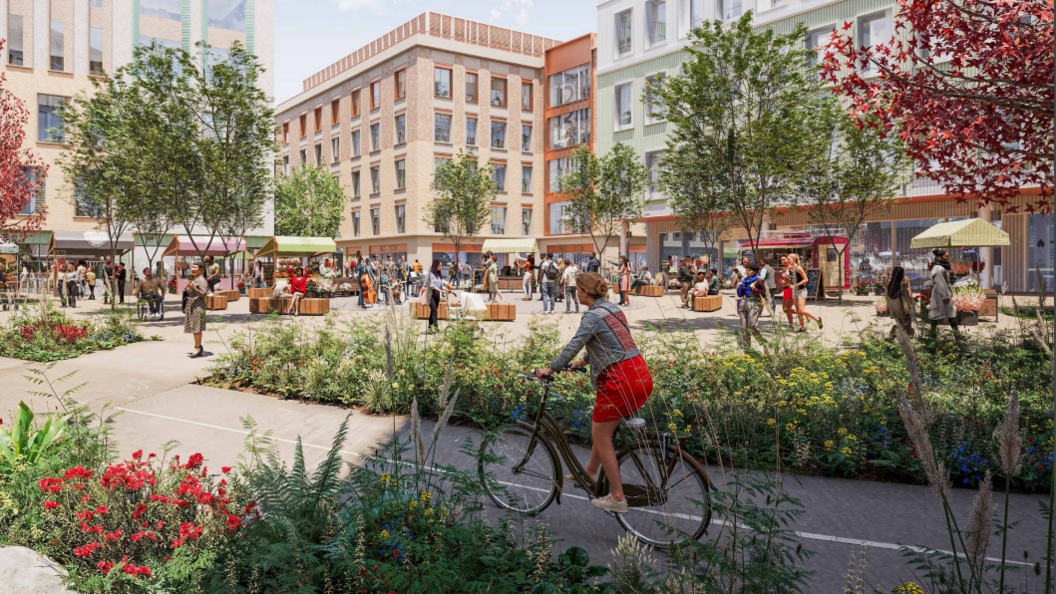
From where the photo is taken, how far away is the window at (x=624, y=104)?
123ft

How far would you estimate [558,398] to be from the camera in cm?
688

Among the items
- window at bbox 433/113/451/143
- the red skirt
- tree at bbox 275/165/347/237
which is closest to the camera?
the red skirt

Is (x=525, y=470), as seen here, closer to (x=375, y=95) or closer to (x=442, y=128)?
(x=442, y=128)

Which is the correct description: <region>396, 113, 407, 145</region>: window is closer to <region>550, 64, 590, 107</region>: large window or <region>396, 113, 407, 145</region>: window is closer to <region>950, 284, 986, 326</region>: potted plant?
<region>550, 64, 590, 107</region>: large window

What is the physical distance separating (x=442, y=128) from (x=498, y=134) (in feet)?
14.6

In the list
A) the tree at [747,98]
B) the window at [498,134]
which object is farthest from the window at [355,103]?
the tree at [747,98]

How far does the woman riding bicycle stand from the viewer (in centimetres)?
410

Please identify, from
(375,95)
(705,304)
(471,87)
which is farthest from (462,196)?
(705,304)

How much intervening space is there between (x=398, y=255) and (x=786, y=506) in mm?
47189

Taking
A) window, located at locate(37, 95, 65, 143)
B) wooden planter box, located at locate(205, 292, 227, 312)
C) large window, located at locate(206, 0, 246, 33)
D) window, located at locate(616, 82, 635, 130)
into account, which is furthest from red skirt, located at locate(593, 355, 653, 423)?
large window, located at locate(206, 0, 246, 33)

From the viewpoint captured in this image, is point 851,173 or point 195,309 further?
point 851,173

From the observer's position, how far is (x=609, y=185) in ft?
113

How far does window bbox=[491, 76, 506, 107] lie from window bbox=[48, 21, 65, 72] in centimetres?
2692

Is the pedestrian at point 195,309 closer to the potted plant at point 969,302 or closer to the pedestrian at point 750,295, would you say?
the pedestrian at point 750,295
